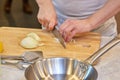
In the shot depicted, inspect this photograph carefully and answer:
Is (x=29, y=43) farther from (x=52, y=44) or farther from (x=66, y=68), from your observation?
(x=66, y=68)

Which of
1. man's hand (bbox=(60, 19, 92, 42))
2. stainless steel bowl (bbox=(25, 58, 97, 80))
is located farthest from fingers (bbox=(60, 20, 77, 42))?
stainless steel bowl (bbox=(25, 58, 97, 80))

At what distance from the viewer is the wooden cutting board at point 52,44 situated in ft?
3.29

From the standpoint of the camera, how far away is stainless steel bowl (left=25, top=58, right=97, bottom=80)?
0.82 m

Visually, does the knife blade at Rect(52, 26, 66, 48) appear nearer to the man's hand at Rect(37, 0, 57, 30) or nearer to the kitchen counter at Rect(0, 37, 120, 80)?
the man's hand at Rect(37, 0, 57, 30)

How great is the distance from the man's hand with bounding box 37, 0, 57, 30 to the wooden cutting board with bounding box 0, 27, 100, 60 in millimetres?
50

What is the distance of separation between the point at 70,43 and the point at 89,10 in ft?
0.66

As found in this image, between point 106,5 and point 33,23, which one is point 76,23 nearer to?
point 106,5

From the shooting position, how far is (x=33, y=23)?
9.48 feet

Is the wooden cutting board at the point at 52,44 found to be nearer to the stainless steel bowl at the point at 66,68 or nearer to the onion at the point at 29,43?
the onion at the point at 29,43

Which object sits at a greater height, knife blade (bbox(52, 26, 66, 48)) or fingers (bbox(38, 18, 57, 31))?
fingers (bbox(38, 18, 57, 31))

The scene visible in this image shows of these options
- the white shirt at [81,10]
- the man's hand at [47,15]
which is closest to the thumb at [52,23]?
the man's hand at [47,15]

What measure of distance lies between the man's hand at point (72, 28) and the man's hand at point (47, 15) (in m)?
0.06

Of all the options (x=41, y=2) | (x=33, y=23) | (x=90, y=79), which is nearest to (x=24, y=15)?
(x=33, y=23)

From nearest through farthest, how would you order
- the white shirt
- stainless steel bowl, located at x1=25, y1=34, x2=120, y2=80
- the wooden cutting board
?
stainless steel bowl, located at x1=25, y1=34, x2=120, y2=80, the wooden cutting board, the white shirt
